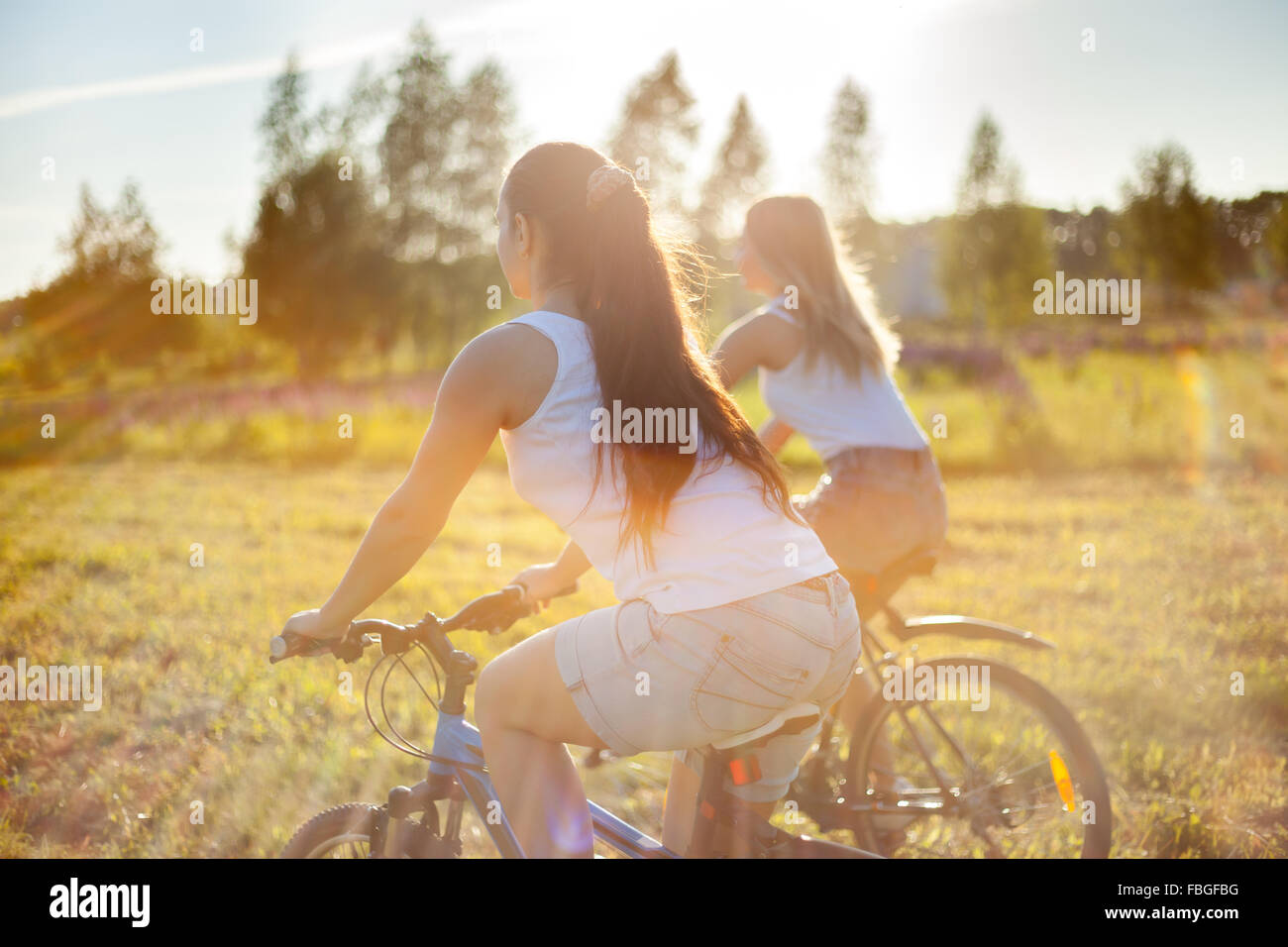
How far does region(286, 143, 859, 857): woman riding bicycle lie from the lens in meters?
1.97

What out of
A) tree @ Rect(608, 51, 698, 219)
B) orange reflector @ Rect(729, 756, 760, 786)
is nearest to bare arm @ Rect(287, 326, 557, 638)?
orange reflector @ Rect(729, 756, 760, 786)

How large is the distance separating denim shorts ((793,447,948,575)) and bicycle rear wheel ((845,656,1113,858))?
428 mm

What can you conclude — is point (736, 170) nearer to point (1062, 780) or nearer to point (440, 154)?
point (440, 154)

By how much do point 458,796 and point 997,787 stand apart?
6.18ft

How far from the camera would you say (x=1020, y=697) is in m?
3.21

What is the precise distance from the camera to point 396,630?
2.32 m

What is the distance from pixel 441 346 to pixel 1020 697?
3324 centimetres

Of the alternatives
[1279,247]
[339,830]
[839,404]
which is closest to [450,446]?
[339,830]

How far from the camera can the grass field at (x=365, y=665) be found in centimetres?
378

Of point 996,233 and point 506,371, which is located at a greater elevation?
point 996,233

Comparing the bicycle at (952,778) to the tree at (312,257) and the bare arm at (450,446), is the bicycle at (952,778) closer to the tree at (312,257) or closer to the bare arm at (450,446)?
the bare arm at (450,446)

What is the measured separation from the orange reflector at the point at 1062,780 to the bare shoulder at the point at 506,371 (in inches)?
87.3

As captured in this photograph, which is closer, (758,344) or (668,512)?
(668,512)
